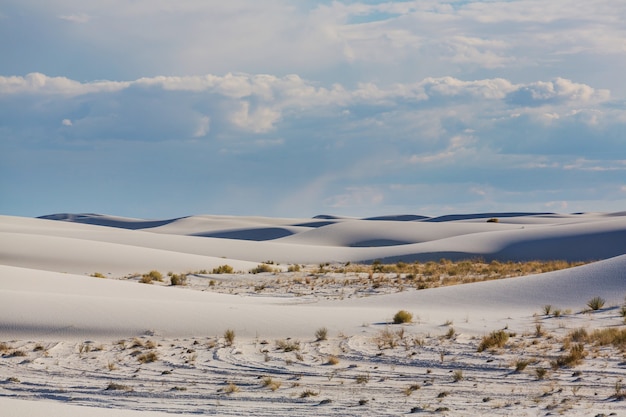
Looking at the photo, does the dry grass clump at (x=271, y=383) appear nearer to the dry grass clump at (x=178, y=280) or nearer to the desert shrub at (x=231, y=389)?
the desert shrub at (x=231, y=389)

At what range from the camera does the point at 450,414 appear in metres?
9.75

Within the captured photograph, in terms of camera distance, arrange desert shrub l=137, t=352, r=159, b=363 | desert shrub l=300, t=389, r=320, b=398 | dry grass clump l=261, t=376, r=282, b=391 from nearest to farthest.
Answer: desert shrub l=300, t=389, r=320, b=398 < dry grass clump l=261, t=376, r=282, b=391 < desert shrub l=137, t=352, r=159, b=363

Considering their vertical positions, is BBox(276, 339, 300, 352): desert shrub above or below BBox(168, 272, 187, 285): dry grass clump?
below

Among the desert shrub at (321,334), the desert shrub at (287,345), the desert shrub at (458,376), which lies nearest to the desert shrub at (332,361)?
the desert shrub at (287,345)

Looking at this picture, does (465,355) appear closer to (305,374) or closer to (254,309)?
(305,374)

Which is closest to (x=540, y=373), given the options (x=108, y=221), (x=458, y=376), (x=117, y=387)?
(x=458, y=376)

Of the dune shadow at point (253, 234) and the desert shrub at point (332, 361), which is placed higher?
the dune shadow at point (253, 234)

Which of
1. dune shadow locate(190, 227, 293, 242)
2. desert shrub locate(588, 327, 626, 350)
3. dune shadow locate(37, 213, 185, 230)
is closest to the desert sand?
desert shrub locate(588, 327, 626, 350)

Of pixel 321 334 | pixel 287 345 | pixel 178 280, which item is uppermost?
pixel 178 280

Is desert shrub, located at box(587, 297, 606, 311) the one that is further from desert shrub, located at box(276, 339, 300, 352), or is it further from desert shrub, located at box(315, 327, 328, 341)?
desert shrub, located at box(276, 339, 300, 352)

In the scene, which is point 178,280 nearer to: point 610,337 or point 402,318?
point 402,318

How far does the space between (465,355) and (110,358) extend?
5899 millimetres

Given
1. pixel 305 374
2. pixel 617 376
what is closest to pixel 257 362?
pixel 305 374

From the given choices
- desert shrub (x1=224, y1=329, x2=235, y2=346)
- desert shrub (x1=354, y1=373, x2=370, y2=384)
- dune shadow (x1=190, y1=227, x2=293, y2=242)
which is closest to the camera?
desert shrub (x1=354, y1=373, x2=370, y2=384)
